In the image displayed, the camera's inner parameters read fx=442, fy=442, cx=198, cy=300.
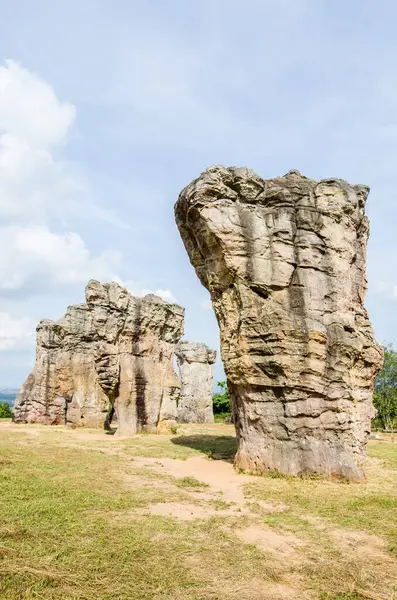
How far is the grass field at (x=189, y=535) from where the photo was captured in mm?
5004

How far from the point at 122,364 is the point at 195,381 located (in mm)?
13953

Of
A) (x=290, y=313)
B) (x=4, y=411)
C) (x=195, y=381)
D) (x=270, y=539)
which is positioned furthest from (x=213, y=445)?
(x=4, y=411)

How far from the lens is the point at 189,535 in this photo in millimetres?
6762

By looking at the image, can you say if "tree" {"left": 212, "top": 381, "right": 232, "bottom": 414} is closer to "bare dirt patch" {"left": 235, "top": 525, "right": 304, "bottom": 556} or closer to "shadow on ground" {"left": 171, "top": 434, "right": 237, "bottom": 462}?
"shadow on ground" {"left": 171, "top": 434, "right": 237, "bottom": 462}

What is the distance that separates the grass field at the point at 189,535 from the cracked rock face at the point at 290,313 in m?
1.06

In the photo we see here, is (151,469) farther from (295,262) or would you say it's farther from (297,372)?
(295,262)

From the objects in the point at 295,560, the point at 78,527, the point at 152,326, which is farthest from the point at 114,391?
the point at 295,560

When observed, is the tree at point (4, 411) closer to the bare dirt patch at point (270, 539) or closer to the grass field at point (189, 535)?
the grass field at point (189, 535)

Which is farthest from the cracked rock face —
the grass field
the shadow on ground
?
the shadow on ground

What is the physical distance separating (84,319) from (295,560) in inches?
1059

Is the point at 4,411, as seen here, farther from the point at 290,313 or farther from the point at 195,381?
the point at 290,313

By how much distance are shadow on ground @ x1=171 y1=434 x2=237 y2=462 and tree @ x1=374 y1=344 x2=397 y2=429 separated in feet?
59.9

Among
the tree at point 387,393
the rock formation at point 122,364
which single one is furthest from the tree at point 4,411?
the tree at point 387,393

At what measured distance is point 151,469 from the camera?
12.5 meters
